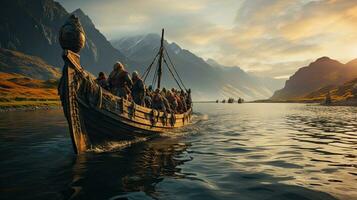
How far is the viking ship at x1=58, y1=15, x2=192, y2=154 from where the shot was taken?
43.7 feet

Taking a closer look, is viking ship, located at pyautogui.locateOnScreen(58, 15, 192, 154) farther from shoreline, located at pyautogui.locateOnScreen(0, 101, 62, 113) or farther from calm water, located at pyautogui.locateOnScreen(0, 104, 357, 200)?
shoreline, located at pyautogui.locateOnScreen(0, 101, 62, 113)

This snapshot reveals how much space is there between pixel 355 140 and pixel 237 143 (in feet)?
26.4

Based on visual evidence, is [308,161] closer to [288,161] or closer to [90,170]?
[288,161]

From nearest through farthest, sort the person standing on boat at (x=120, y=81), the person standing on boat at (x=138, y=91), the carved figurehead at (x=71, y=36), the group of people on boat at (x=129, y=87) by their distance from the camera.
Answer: the carved figurehead at (x=71, y=36) → the person standing on boat at (x=120, y=81) → the group of people on boat at (x=129, y=87) → the person standing on boat at (x=138, y=91)

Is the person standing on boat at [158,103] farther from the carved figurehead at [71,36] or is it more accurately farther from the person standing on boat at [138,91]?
the carved figurehead at [71,36]

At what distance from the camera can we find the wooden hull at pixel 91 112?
13.4 meters

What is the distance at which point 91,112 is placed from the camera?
570 inches

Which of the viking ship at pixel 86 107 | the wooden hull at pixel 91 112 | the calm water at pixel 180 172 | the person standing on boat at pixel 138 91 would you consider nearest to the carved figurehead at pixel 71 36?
the viking ship at pixel 86 107

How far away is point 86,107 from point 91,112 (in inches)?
17.2

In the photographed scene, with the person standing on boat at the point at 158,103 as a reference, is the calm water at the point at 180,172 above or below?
below

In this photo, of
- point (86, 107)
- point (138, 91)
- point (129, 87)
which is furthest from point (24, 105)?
point (86, 107)

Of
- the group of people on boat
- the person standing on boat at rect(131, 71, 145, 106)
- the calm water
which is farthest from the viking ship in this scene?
the person standing on boat at rect(131, 71, 145, 106)

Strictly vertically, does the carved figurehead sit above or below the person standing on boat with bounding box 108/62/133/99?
above

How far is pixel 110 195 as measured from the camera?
8141 mm
